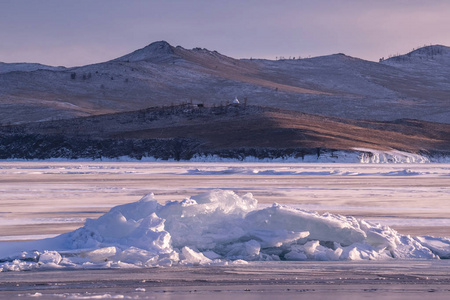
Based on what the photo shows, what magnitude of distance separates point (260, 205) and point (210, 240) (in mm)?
8716

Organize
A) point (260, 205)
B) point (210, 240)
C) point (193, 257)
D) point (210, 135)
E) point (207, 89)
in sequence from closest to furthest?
point (193, 257) → point (210, 240) → point (260, 205) → point (210, 135) → point (207, 89)

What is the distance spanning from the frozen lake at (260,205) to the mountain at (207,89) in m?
67.6

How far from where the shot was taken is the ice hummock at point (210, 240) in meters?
12.4

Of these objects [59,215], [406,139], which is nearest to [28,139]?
[406,139]

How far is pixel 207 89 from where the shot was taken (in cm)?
15425

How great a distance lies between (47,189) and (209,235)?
55.6 feet

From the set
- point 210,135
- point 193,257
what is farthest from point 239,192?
point 210,135

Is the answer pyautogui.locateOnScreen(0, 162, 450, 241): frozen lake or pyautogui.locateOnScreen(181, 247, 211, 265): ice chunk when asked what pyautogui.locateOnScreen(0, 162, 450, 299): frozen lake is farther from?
pyautogui.locateOnScreen(181, 247, 211, 265): ice chunk

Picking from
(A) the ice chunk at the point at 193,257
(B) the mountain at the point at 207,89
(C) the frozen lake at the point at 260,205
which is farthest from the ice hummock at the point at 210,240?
(B) the mountain at the point at 207,89

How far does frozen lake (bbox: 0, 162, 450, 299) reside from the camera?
1017 centimetres

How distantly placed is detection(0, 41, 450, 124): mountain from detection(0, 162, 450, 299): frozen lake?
67629 millimetres

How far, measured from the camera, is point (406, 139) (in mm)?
77312

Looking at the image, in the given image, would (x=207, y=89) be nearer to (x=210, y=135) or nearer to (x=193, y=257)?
(x=210, y=135)

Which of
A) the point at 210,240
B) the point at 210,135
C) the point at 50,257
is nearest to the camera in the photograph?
the point at 50,257
